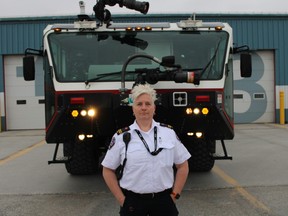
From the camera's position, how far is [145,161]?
9.29ft

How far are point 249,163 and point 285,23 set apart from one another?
36.4ft

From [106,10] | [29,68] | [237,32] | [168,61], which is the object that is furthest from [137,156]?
[237,32]

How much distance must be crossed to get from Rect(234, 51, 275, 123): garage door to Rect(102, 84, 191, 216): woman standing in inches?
585

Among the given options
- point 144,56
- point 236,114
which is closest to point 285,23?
point 236,114

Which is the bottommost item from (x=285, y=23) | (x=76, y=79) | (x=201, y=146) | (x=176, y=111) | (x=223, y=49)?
(x=201, y=146)

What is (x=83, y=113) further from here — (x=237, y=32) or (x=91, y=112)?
(x=237, y=32)

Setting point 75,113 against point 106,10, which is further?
point 106,10

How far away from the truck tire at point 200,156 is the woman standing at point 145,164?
3645 millimetres

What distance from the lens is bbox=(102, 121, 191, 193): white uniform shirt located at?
112 inches

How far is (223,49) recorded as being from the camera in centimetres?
600

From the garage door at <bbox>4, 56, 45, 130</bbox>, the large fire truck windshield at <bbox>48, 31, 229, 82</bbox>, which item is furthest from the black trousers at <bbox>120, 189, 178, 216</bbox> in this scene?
the garage door at <bbox>4, 56, 45, 130</bbox>

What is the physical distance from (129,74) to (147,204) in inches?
120

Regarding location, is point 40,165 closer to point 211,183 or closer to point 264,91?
point 211,183

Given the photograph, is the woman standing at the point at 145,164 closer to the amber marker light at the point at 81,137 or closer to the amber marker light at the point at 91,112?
the amber marker light at the point at 91,112
